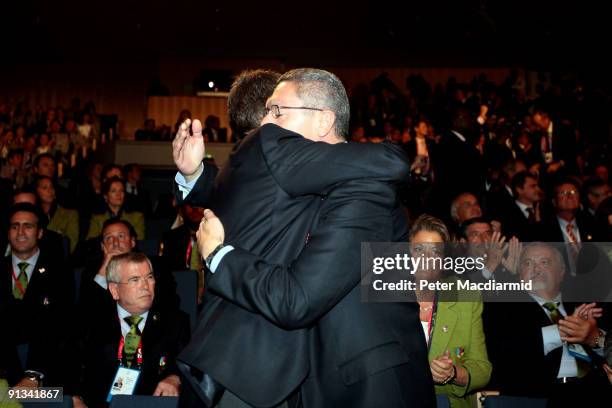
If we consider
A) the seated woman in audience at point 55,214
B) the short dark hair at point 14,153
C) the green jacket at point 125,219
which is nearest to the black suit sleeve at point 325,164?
the green jacket at point 125,219

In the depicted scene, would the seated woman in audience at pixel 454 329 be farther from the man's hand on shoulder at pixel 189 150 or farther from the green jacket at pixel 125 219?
the green jacket at pixel 125 219

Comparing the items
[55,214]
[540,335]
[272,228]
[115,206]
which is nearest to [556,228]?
[540,335]

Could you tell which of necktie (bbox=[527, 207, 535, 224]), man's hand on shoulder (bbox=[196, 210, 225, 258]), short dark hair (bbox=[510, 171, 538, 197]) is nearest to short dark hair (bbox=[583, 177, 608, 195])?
short dark hair (bbox=[510, 171, 538, 197])

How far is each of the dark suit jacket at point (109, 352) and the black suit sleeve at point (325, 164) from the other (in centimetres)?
186

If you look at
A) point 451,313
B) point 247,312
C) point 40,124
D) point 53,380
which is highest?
point 40,124

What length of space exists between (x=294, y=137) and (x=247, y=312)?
442mm

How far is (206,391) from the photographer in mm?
1687

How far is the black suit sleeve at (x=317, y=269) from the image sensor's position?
1.66 m

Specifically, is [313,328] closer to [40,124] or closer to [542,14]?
[40,124]

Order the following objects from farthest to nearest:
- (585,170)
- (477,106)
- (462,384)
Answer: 1. (477,106)
2. (585,170)
3. (462,384)

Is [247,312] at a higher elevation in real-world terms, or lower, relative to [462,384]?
higher

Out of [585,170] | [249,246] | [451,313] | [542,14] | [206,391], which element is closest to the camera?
[206,391]

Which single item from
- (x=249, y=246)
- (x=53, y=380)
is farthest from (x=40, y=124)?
(x=249, y=246)

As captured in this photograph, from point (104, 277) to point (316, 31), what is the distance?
11291 millimetres
